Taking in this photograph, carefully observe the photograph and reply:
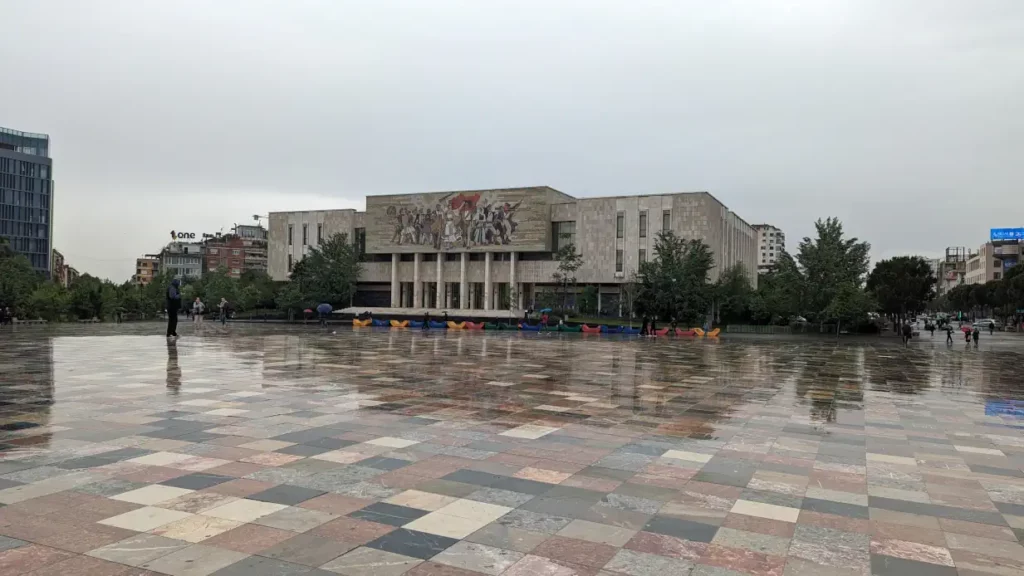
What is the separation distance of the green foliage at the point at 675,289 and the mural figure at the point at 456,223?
20.7 metres

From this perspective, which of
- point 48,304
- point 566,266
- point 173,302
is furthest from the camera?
point 566,266

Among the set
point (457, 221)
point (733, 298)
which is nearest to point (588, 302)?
point (733, 298)

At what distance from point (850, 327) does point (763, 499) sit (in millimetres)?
53265

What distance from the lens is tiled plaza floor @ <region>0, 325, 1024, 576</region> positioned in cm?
491

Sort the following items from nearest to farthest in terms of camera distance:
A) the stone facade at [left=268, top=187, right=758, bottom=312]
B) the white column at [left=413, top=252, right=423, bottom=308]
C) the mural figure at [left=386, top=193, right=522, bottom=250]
A: the stone facade at [left=268, top=187, right=758, bottom=312]
the mural figure at [left=386, top=193, right=522, bottom=250]
the white column at [left=413, top=252, right=423, bottom=308]

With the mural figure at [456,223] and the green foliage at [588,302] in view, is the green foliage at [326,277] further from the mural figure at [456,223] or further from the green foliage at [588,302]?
the green foliage at [588,302]

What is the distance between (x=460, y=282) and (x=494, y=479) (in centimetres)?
6929

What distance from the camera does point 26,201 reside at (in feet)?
373

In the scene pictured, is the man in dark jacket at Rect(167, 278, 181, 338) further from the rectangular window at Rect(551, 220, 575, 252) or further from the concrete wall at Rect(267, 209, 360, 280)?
the concrete wall at Rect(267, 209, 360, 280)

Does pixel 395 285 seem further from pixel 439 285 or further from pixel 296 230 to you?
pixel 296 230

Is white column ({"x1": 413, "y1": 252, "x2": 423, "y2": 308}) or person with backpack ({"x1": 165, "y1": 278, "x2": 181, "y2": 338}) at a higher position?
white column ({"x1": 413, "y1": 252, "x2": 423, "y2": 308})

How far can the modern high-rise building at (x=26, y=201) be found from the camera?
364 feet

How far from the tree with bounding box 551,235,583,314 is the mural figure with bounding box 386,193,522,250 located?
6134 millimetres

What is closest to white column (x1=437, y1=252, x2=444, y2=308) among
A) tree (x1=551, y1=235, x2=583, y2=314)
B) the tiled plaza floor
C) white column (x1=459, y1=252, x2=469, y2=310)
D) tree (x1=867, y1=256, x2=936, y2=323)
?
white column (x1=459, y1=252, x2=469, y2=310)
